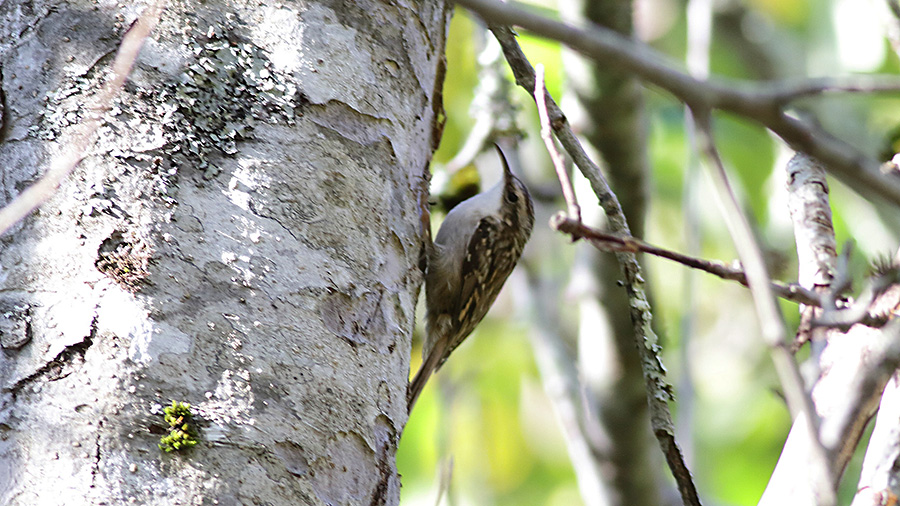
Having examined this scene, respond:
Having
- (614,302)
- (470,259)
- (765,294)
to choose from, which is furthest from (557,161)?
(614,302)

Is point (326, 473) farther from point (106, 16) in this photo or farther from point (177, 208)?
point (106, 16)

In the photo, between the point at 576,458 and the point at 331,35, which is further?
the point at 576,458

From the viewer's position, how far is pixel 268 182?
1597mm

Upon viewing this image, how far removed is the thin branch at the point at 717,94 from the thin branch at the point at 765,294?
31 mm

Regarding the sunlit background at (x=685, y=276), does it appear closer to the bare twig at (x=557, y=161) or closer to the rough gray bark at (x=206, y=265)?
the rough gray bark at (x=206, y=265)

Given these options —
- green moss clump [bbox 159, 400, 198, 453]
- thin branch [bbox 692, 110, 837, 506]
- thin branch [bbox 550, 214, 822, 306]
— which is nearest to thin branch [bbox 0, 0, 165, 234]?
green moss clump [bbox 159, 400, 198, 453]

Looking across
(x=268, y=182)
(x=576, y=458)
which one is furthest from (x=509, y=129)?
(x=268, y=182)

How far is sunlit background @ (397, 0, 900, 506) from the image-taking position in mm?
3930

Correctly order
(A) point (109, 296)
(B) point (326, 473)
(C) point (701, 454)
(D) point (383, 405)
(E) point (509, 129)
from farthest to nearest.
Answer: (C) point (701, 454) → (E) point (509, 129) → (D) point (383, 405) → (B) point (326, 473) → (A) point (109, 296)

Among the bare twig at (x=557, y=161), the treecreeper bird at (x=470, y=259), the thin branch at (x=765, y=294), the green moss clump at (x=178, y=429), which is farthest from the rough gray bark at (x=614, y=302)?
the thin branch at (x=765, y=294)

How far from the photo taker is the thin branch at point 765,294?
2.80 ft

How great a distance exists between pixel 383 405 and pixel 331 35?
72 centimetres

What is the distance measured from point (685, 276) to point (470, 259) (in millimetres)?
999

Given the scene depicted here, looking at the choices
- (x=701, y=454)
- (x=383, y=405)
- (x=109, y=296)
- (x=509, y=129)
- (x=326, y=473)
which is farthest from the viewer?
(x=701, y=454)
